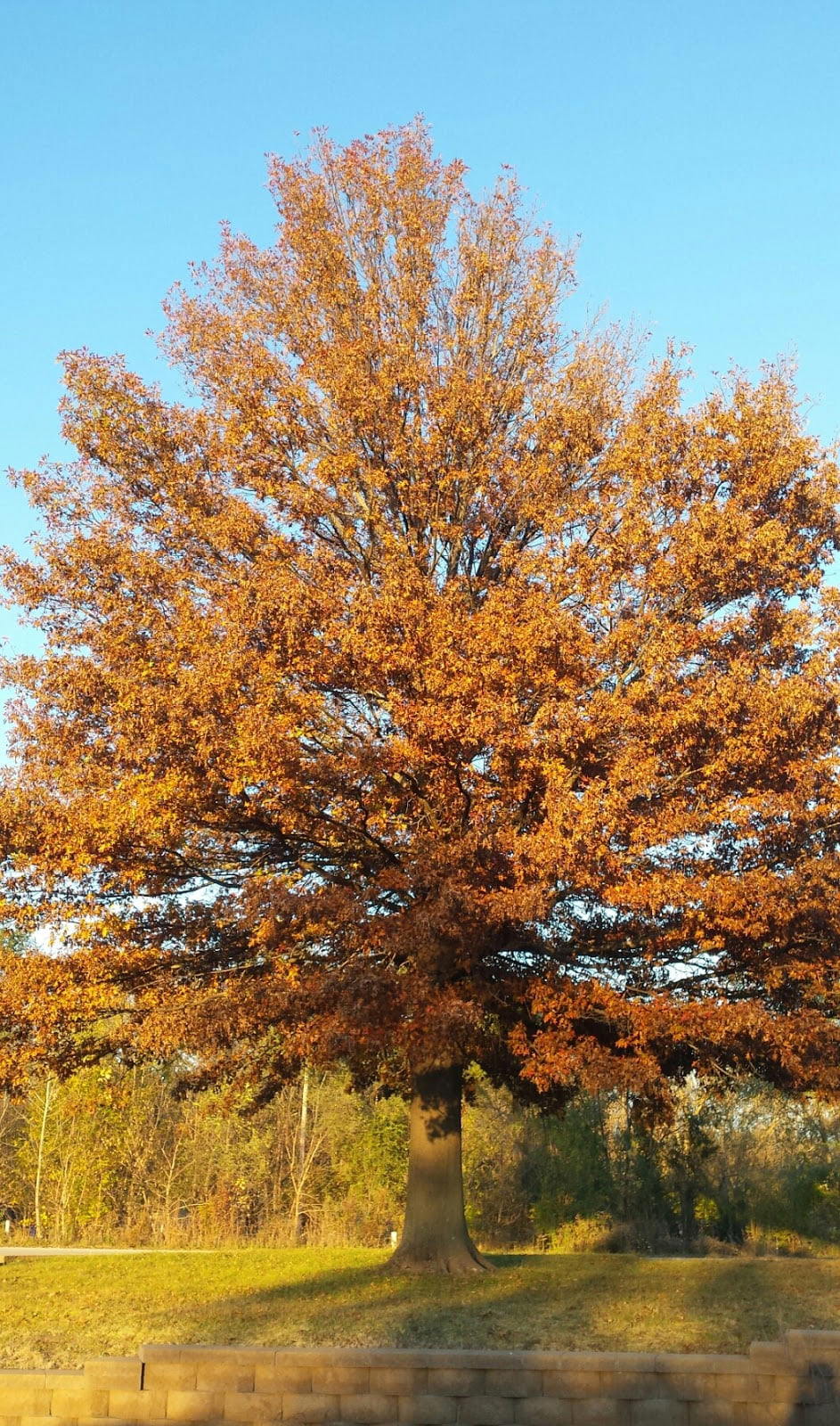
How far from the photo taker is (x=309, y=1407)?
7.63 meters

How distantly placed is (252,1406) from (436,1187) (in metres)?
7.62

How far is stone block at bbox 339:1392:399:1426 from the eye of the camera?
7.58 metres

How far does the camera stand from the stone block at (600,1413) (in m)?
7.52

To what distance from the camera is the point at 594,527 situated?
15.1m

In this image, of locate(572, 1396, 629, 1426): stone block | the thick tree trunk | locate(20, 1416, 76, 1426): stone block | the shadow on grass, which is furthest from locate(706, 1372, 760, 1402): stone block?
the thick tree trunk

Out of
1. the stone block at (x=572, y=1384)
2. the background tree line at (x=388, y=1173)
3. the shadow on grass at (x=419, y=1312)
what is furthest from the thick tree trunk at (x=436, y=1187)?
the background tree line at (x=388, y=1173)

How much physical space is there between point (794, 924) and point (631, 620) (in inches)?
145

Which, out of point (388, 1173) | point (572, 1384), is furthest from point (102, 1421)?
point (388, 1173)

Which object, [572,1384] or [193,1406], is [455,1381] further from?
[193,1406]

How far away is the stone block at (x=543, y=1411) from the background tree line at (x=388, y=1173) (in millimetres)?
14628

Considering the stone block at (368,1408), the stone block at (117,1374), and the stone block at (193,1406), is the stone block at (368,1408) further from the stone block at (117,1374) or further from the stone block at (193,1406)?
the stone block at (117,1374)

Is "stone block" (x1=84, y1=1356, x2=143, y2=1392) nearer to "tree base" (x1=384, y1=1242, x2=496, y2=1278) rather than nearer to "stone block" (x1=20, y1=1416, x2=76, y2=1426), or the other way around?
"stone block" (x1=20, y1=1416, x2=76, y2=1426)

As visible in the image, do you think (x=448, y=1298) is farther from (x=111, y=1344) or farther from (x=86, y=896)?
(x=86, y=896)

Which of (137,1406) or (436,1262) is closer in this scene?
(137,1406)
